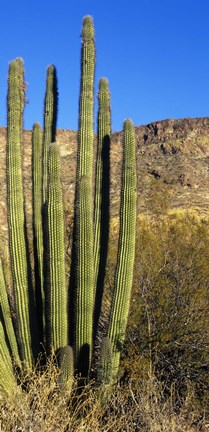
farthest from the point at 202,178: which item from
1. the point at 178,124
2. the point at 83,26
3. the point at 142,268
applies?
the point at 178,124

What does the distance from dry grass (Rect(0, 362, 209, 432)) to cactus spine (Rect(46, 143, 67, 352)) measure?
510mm

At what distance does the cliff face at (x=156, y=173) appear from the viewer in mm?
20156

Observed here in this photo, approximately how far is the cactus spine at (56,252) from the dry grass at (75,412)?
510 millimetres

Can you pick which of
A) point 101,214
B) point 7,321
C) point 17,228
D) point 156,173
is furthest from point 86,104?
point 156,173

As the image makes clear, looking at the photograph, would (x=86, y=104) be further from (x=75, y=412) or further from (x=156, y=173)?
(x=156, y=173)

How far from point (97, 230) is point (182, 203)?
22.6 meters

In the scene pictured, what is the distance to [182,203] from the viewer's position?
29.9 metres

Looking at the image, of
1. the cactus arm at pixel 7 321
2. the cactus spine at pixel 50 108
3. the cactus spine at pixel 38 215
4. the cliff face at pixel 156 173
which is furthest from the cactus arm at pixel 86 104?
the cliff face at pixel 156 173

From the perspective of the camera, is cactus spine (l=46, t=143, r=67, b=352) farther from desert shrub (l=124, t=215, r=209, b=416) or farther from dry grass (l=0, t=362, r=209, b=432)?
desert shrub (l=124, t=215, r=209, b=416)

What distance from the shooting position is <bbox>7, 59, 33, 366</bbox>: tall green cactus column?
23.6 ft

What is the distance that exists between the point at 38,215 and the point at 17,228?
1118 millimetres

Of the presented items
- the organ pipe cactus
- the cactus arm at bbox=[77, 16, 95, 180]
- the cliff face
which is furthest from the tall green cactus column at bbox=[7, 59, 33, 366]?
the cliff face

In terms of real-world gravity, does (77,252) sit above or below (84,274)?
above

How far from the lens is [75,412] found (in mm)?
6055
